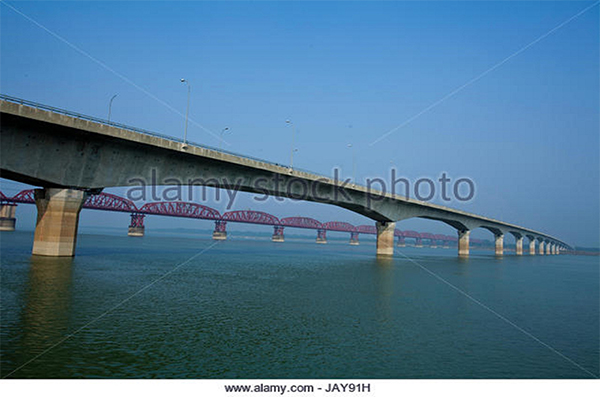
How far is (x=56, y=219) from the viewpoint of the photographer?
113 feet

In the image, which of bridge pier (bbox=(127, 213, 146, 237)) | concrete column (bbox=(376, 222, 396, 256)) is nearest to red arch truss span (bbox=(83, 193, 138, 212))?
bridge pier (bbox=(127, 213, 146, 237))

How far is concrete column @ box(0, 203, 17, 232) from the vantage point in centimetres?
14112

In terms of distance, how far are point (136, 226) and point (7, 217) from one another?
40.4 metres

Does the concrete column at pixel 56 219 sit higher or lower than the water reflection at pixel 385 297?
higher

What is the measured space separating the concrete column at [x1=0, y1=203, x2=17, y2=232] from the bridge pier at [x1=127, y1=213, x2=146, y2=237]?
3728 centimetres

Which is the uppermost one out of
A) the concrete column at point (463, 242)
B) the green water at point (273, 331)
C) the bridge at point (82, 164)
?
the bridge at point (82, 164)

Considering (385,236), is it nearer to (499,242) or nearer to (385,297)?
(385,297)

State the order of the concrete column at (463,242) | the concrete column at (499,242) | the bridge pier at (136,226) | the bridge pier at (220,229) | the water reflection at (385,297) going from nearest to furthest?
1. the water reflection at (385,297)
2. the concrete column at (463,242)
3. the concrete column at (499,242)
4. the bridge pier at (136,226)
5. the bridge pier at (220,229)

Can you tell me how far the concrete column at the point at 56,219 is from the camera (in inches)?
1345

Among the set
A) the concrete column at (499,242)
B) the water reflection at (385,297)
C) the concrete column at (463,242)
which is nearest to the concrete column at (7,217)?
the concrete column at (463,242)

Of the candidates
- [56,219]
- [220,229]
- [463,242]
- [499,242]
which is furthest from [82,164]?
[220,229]

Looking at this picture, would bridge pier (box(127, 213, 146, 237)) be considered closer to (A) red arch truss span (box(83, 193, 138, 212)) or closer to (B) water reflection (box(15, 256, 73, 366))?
(A) red arch truss span (box(83, 193, 138, 212))

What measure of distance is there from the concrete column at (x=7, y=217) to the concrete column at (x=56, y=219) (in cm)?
12896

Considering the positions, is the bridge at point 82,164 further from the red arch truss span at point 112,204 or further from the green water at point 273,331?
the red arch truss span at point 112,204
